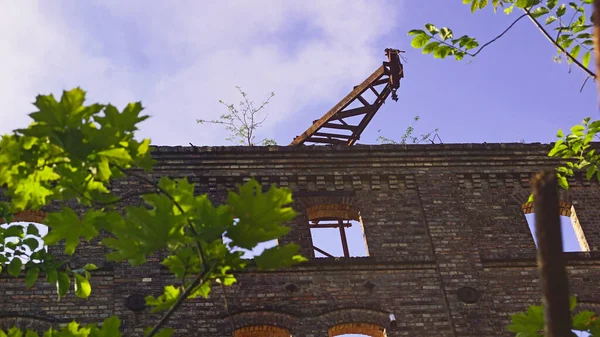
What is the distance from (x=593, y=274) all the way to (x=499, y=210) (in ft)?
6.12

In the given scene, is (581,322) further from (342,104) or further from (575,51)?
(342,104)

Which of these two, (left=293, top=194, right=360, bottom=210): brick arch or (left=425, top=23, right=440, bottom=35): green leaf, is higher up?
(left=293, top=194, right=360, bottom=210): brick arch

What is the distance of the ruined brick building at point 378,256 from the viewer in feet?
40.7

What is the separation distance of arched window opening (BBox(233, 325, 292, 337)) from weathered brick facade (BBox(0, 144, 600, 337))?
0.03 meters

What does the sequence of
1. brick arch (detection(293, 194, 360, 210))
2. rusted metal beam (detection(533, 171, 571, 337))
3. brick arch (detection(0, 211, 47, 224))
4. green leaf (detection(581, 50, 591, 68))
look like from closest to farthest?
rusted metal beam (detection(533, 171, 571, 337)) → green leaf (detection(581, 50, 591, 68)) → brick arch (detection(0, 211, 47, 224)) → brick arch (detection(293, 194, 360, 210))

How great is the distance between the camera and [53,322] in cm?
1198

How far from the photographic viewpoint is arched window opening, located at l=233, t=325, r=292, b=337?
12398 mm

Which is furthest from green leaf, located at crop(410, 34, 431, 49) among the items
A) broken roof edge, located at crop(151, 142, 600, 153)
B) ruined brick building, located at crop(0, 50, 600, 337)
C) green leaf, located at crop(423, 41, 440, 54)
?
broken roof edge, located at crop(151, 142, 600, 153)

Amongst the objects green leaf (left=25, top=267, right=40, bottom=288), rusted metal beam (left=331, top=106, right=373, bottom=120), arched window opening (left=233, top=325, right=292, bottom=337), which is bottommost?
green leaf (left=25, top=267, right=40, bottom=288)

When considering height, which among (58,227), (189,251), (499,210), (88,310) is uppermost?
(499,210)

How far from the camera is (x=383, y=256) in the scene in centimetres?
1340

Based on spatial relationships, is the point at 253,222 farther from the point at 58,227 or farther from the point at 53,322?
the point at 53,322

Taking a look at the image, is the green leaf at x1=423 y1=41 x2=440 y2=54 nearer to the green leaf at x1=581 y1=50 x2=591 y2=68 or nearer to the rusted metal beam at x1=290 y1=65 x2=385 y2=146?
the green leaf at x1=581 y1=50 x2=591 y2=68

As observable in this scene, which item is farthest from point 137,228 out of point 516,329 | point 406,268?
point 406,268
